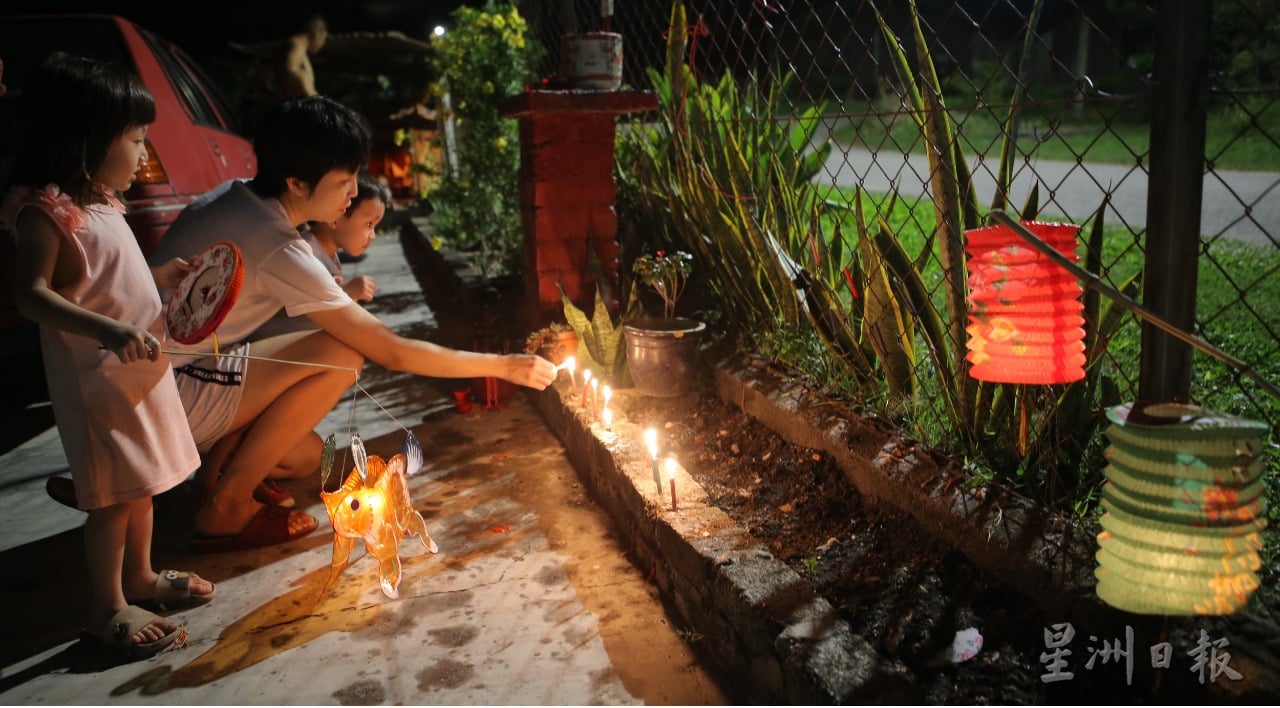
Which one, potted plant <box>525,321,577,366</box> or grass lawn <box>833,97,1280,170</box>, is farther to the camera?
grass lawn <box>833,97,1280,170</box>

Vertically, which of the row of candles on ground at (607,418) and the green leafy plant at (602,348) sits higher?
the green leafy plant at (602,348)

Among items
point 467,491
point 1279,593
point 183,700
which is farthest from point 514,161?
point 1279,593

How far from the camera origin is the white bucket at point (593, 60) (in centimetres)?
390

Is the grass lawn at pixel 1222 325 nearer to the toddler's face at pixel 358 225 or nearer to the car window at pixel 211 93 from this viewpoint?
the toddler's face at pixel 358 225

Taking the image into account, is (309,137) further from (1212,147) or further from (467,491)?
(1212,147)

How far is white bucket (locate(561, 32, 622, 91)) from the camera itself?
3.90m

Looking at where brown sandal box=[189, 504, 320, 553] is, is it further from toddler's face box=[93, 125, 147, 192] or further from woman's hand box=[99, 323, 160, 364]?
toddler's face box=[93, 125, 147, 192]

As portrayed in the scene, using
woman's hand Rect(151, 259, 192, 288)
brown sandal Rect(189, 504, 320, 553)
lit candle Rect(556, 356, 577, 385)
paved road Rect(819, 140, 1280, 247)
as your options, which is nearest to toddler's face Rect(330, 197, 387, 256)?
woman's hand Rect(151, 259, 192, 288)

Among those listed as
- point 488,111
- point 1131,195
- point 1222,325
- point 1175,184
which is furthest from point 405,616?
point 1131,195

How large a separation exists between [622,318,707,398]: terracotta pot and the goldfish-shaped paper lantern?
1.22 metres

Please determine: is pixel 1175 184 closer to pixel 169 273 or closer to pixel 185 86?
pixel 169 273

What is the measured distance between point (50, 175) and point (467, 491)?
1.61 m

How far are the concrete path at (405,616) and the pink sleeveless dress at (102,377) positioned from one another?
17.1 inches

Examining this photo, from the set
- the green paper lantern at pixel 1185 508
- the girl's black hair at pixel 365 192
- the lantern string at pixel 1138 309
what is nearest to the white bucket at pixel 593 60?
the girl's black hair at pixel 365 192
